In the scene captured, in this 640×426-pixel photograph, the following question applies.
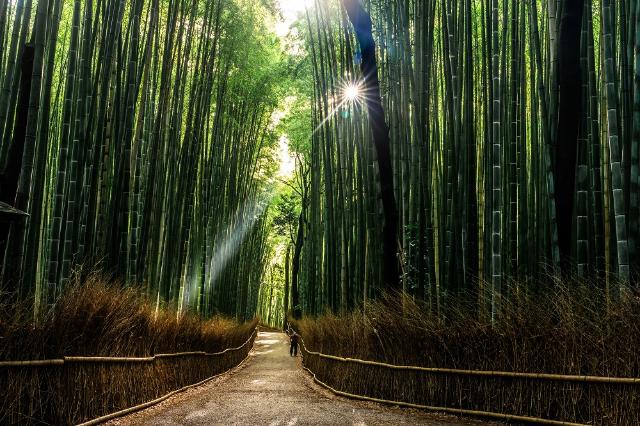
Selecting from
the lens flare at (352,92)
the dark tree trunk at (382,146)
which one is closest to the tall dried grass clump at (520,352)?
the dark tree trunk at (382,146)

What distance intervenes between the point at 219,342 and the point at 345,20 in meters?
5.81

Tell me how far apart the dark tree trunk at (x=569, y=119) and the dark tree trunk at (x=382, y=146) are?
243 cm

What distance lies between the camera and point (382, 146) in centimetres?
698

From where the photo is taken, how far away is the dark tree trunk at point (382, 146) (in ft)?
22.7

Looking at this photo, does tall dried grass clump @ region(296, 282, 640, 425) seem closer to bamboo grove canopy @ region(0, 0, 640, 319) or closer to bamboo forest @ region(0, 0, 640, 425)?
bamboo forest @ region(0, 0, 640, 425)

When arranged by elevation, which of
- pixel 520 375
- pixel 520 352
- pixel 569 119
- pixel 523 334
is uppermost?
pixel 569 119

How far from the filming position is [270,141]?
1569 centimetres

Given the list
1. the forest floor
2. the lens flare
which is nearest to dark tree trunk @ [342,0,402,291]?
the lens flare

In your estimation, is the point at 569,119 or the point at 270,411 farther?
the point at 270,411

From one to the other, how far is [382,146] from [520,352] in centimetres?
309

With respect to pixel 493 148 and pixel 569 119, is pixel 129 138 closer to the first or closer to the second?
pixel 493 148

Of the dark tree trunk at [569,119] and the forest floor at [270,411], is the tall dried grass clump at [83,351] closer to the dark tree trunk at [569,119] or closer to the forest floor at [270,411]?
the forest floor at [270,411]

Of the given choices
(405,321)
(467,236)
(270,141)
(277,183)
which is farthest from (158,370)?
(277,183)

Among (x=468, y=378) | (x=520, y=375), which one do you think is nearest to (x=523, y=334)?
(x=520, y=375)
